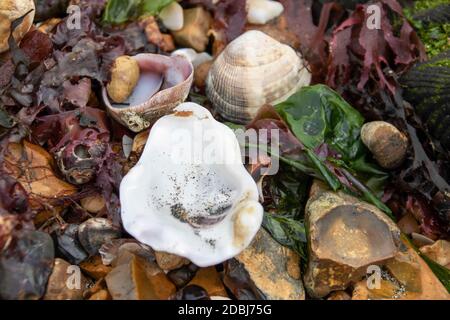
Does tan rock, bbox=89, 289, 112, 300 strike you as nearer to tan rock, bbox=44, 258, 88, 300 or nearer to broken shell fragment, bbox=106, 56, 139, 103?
tan rock, bbox=44, 258, 88, 300

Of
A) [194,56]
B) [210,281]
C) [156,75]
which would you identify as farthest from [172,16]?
[210,281]

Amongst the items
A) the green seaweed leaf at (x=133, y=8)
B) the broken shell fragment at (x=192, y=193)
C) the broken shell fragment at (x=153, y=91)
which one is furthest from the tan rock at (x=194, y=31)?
the broken shell fragment at (x=192, y=193)

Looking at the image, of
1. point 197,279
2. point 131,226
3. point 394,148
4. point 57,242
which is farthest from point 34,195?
point 394,148

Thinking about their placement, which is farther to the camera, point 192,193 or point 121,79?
point 121,79

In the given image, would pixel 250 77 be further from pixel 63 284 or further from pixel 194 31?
pixel 63 284

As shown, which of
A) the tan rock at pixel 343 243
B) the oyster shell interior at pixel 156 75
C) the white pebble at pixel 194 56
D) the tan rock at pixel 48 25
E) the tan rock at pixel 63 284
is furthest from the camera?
the white pebble at pixel 194 56

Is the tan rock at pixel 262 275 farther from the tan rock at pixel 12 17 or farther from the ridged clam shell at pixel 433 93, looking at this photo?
the tan rock at pixel 12 17
